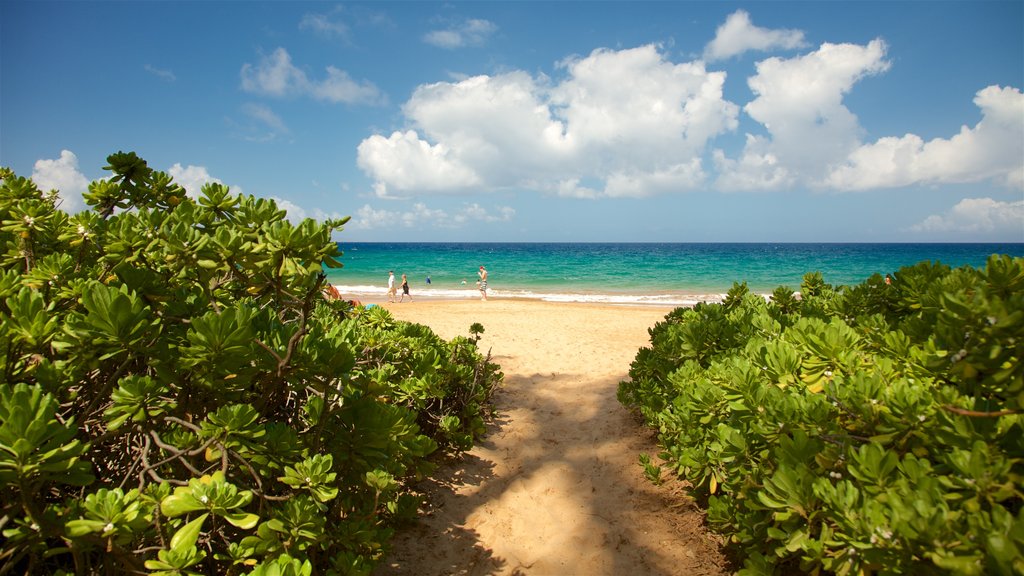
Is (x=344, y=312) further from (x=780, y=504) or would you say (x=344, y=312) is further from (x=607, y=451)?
(x=780, y=504)

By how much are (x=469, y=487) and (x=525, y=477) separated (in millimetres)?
533

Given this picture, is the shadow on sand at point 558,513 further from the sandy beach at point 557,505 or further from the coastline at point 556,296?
the coastline at point 556,296

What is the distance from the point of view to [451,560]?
296cm

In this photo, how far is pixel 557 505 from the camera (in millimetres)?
3654

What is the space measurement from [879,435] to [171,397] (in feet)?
9.24

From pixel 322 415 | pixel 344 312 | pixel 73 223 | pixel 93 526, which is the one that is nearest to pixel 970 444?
pixel 322 415

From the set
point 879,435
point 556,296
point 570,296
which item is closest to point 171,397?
point 879,435

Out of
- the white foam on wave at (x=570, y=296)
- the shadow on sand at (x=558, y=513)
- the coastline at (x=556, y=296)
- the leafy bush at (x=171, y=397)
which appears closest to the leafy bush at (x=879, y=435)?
the shadow on sand at (x=558, y=513)

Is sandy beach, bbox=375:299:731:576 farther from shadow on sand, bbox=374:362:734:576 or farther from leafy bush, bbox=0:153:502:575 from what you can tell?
leafy bush, bbox=0:153:502:575

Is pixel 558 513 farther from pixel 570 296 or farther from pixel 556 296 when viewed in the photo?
pixel 570 296

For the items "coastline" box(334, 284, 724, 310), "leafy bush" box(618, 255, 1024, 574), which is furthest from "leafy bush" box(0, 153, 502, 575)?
"coastline" box(334, 284, 724, 310)

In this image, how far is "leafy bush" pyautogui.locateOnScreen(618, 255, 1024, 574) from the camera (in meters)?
1.30

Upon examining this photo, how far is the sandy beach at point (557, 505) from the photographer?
9.65ft

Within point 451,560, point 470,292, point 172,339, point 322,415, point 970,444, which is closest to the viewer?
point 970,444
